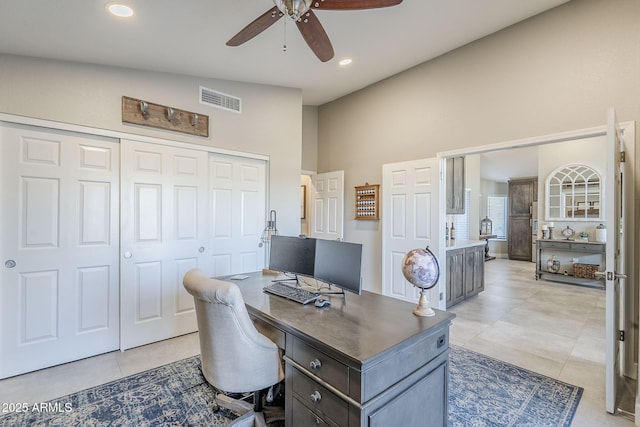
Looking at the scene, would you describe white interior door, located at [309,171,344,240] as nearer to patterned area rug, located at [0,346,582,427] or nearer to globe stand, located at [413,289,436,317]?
patterned area rug, located at [0,346,582,427]

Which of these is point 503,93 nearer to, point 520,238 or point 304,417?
point 304,417

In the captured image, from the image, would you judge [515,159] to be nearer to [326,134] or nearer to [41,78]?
[326,134]

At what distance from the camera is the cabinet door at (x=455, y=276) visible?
13.6 ft

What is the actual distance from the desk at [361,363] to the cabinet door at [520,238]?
904 centimetres

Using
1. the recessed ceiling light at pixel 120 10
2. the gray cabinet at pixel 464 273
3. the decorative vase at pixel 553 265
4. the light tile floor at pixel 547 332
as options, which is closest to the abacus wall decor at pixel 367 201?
the gray cabinet at pixel 464 273

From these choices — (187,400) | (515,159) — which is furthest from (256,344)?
(515,159)

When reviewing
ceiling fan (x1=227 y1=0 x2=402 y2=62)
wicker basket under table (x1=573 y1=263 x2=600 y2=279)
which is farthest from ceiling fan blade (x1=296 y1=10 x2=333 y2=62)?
wicker basket under table (x1=573 y1=263 x2=600 y2=279)

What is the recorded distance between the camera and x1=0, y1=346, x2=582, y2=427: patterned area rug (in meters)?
1.95

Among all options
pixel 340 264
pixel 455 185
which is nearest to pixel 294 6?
pixel 340 264

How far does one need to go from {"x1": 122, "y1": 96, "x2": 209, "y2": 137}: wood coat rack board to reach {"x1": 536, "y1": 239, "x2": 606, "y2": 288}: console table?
6.88 meters

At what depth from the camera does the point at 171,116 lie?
321 centimetres

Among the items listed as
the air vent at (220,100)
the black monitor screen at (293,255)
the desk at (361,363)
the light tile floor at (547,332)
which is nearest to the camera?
the desk at (361,363)

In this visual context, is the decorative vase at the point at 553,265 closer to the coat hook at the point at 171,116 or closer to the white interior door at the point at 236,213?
the white interior door at the point at 236,213

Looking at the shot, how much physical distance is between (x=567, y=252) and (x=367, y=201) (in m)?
4.74
